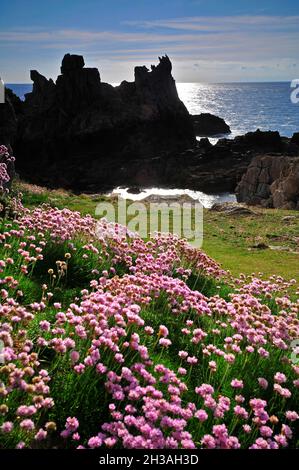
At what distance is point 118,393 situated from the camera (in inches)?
170

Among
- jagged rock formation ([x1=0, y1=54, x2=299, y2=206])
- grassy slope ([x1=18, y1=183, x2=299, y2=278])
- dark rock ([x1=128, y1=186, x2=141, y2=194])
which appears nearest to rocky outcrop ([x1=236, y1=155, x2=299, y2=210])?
grassy slope ([x1=18, y1=183, x2=299, y2=278])

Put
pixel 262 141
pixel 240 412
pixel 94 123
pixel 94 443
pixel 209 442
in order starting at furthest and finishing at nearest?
pixel 94 123 < pixel 262 141 < pixel 240 412 < pixel 209 442 < pixel 94 443

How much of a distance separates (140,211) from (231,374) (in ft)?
68.5

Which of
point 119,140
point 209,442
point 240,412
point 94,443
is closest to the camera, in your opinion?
point 94,443

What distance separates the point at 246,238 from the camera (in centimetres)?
2067

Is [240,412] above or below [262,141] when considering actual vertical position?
below

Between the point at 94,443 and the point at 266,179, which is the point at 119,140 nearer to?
the point at 266,179

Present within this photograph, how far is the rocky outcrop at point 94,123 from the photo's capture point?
87.3 metres

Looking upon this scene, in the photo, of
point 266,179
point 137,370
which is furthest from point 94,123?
point 137,370

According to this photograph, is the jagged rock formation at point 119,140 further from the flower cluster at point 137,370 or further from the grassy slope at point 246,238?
the flower cluster at point 137,370

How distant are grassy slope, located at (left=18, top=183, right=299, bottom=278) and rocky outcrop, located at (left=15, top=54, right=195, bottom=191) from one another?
55.4m

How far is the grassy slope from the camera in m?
15.5

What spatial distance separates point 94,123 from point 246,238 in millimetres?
80400

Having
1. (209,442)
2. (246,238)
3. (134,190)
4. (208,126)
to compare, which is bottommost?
(134,190)
